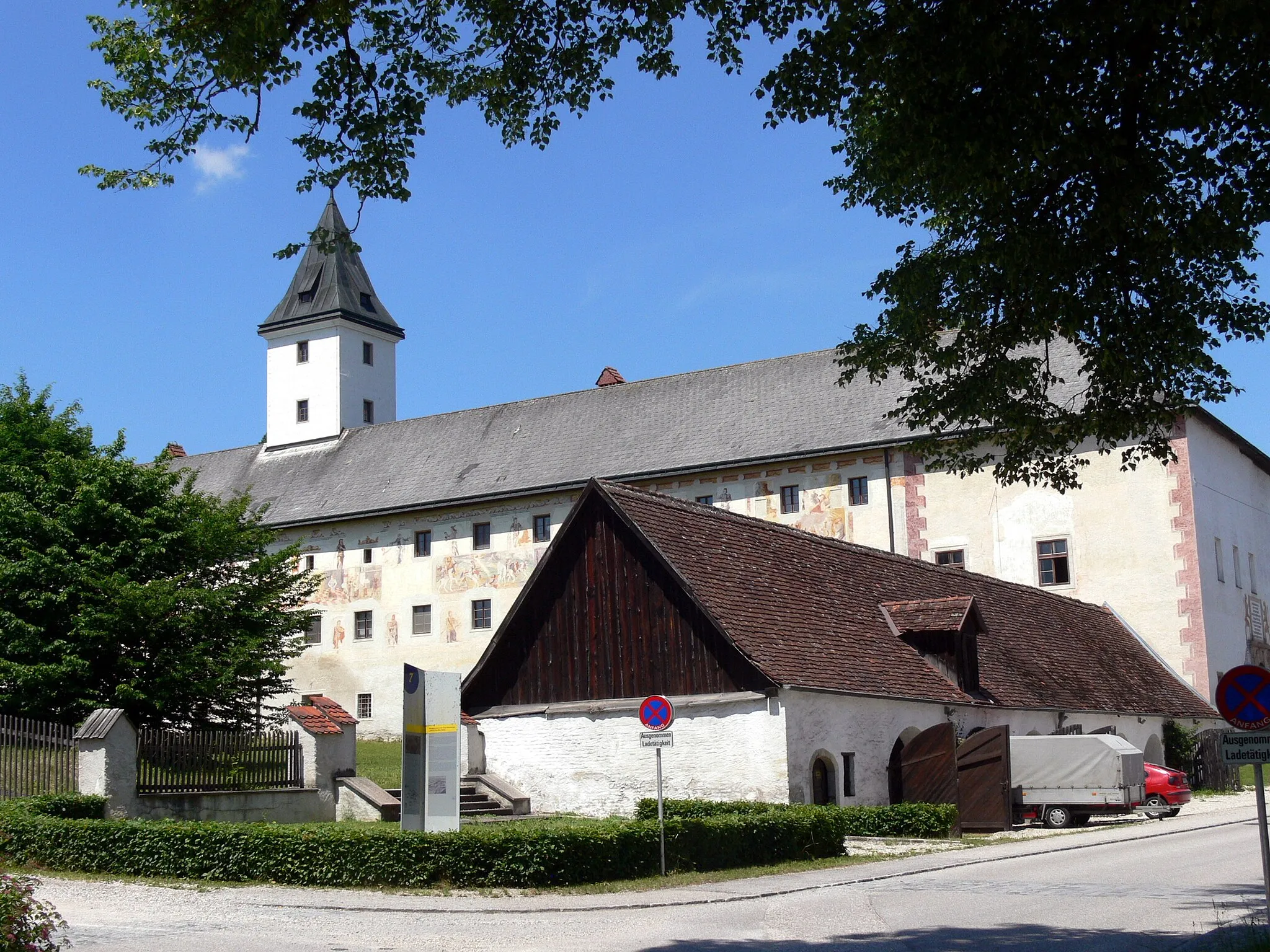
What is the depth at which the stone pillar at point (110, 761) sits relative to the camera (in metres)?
20.2

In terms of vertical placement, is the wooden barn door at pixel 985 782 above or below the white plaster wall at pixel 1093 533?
below

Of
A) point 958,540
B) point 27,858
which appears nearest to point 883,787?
point 27,858

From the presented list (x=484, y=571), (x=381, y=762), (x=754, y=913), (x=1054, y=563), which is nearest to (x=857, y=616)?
(x=381, y=762)

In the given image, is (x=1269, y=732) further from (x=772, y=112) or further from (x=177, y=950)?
(x=177, y=950)

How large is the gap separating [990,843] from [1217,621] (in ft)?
79.7

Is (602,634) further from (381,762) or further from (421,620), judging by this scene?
(421,620)

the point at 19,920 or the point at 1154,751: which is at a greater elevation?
the point at 19,920

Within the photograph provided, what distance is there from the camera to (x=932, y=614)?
29.7 metres

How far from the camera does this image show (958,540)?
45375 mm

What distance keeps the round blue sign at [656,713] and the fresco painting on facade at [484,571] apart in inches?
1313

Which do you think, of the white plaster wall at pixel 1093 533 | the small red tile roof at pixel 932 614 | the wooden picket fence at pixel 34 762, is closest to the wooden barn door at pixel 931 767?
the small red tile roof at pixel 932 614

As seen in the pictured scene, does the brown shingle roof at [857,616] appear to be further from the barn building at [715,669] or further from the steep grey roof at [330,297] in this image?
the steep grey roof at [330,297]

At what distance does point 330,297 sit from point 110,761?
1971 inches

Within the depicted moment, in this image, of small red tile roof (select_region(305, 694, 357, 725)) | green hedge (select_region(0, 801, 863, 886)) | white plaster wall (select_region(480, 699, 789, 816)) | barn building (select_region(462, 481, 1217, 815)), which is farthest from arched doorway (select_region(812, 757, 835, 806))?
small red tile roof (select_region(305, 694, 357, 725))
